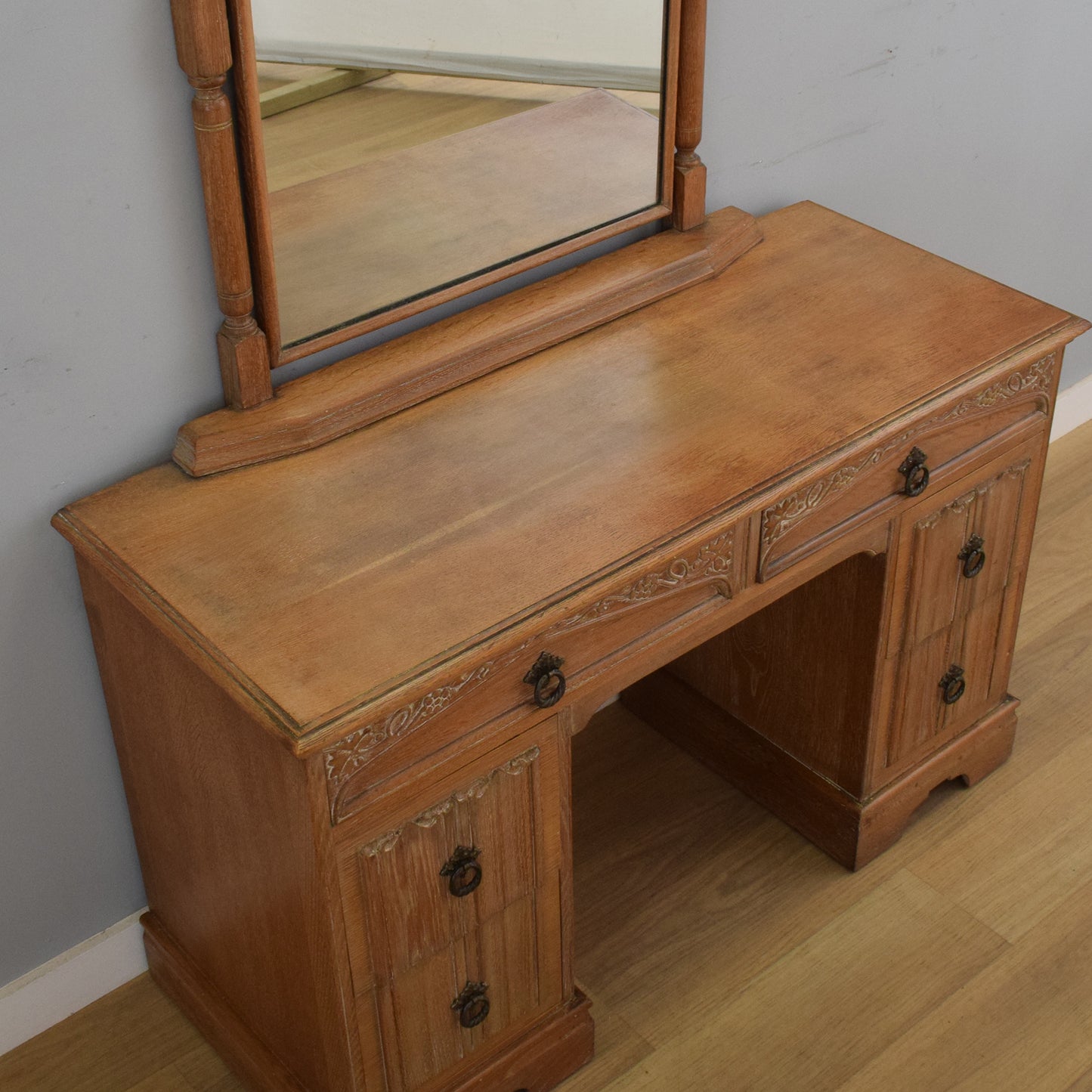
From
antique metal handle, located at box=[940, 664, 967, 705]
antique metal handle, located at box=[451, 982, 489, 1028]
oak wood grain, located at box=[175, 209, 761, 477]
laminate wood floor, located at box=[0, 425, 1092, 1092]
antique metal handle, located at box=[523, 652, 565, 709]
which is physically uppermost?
oak wood grain, located at box=[175, 209, 761, 477]

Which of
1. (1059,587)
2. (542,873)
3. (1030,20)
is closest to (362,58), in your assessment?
(542,873)

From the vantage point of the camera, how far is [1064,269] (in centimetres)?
317

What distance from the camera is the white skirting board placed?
84.2 inches

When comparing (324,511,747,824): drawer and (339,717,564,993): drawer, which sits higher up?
(324,511,747,824): drawer

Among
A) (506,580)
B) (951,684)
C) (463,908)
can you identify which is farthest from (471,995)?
(951,684)

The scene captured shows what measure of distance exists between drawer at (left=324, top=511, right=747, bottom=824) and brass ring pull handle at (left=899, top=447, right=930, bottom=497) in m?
0.32

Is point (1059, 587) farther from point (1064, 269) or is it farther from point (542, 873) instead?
point (542, 873)

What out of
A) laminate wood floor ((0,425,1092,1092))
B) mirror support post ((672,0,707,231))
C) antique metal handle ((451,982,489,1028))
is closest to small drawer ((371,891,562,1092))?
antique metal handle ((451,982,489,1028))

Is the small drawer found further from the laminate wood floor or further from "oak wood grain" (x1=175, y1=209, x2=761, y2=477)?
"oak wood grain" (x1=175, y1=209, x2=761, y2=477)

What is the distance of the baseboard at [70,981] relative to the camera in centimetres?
214

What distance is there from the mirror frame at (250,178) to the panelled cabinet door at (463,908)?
579 mm

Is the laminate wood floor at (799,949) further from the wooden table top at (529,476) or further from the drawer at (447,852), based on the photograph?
the wooden table top at (529,476)

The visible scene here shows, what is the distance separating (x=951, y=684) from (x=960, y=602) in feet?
0.55

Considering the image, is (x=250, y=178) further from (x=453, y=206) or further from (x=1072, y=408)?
(x=1072, y=408)
